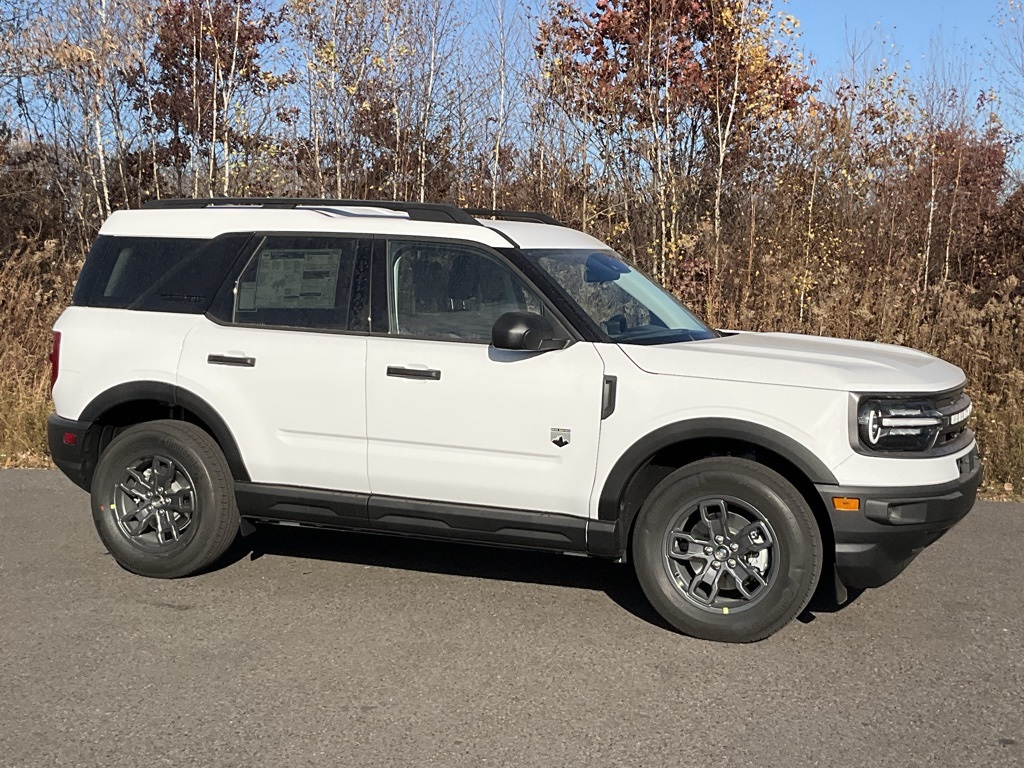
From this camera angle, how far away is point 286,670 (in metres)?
4.68

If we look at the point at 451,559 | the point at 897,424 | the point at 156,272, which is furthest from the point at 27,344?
the point at 897,424

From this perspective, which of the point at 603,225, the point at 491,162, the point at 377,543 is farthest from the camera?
the point at 491,162

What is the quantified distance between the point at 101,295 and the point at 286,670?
2.62 m

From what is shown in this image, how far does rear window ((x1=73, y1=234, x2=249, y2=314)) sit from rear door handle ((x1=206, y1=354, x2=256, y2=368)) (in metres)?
0.30

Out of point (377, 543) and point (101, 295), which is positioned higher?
point (101, 295)

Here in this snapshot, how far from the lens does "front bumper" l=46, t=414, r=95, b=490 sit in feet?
20.4

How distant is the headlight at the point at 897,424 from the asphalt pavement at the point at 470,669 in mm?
904

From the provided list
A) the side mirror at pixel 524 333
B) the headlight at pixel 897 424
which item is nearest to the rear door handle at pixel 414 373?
the side mirror at pixel 524 333

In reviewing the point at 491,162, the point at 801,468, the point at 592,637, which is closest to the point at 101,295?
the point at 592,637

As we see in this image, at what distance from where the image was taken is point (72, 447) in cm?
624

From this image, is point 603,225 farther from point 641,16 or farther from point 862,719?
point 862,719

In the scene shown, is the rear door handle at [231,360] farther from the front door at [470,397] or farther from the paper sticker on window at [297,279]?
the front door at [470,397]

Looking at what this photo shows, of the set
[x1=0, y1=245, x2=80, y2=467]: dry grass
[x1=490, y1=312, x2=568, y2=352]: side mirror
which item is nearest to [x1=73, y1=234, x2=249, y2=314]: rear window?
[x1=490, y1=312, x2=568, y2=352]: side mirror

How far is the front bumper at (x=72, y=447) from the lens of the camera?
245 inches
